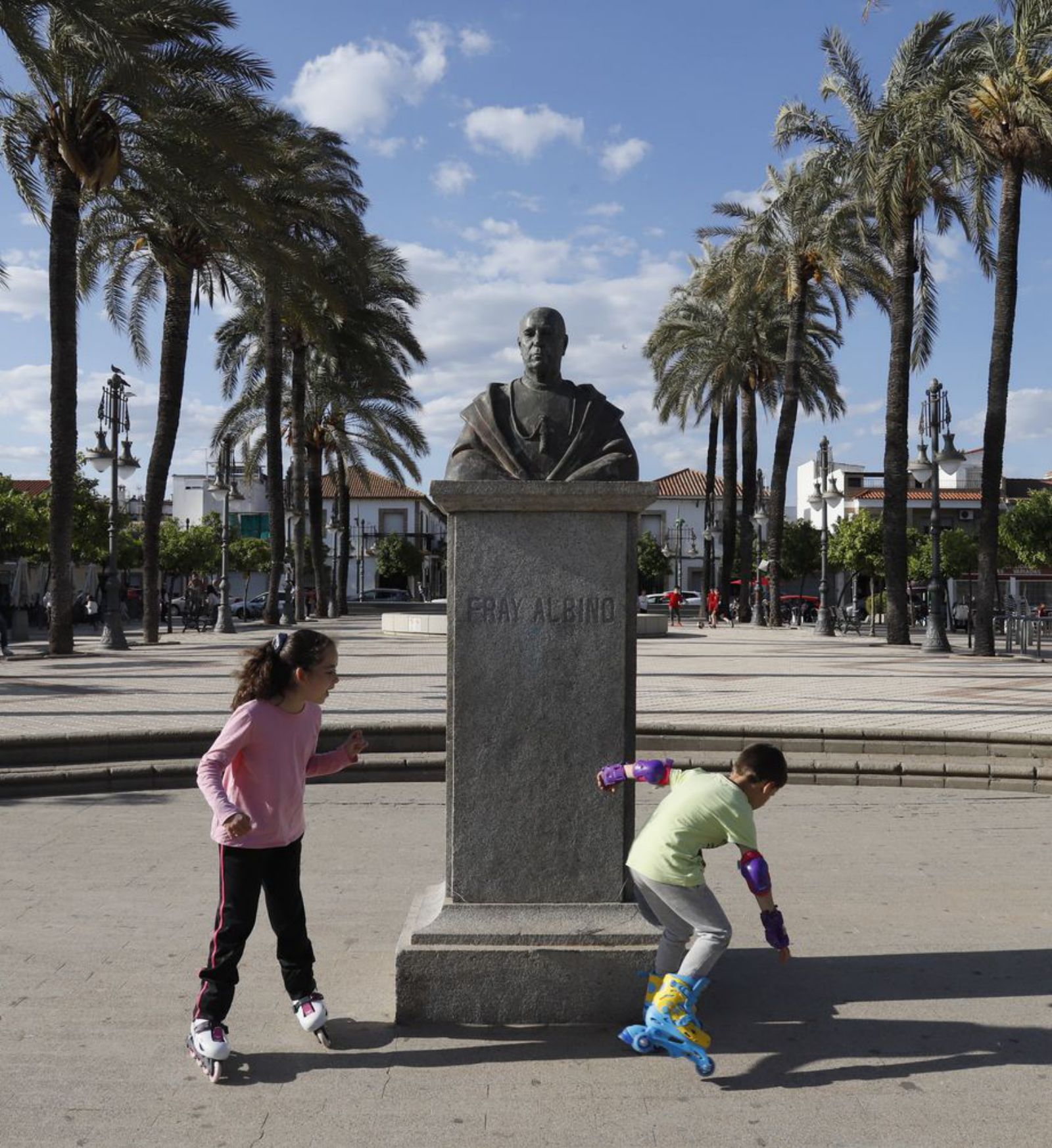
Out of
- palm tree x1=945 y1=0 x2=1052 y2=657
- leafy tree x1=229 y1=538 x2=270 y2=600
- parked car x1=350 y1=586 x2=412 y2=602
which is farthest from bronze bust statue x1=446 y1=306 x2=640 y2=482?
parked car x1=350 y1=586 x2=412 y2=602

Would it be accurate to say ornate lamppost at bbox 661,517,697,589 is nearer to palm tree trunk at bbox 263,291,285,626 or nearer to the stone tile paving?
palm tree trunk at bbox 263,291,285,626

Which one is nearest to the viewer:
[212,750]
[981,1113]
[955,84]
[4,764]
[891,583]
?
[981,1113]

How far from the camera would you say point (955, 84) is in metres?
21.3

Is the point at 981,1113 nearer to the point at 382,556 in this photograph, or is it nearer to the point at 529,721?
the point at 529,721

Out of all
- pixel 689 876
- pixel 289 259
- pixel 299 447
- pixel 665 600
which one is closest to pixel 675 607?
pixel 299 447

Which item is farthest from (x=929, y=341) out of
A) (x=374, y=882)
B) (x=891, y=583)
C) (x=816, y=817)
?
(x=374, y=882)

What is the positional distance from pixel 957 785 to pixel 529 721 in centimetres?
608

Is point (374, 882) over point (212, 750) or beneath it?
beneath

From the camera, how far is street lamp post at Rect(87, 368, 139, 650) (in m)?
23.1

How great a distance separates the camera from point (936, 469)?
79.5 feet

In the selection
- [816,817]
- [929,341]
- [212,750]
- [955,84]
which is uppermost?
[955,84]

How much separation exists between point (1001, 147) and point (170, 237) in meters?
14.4

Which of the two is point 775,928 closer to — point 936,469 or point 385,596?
point 936,469

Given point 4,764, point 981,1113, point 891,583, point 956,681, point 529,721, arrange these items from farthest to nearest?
point 891,583, point 956,681, point 4,764, point 529,721, point 981,1113
